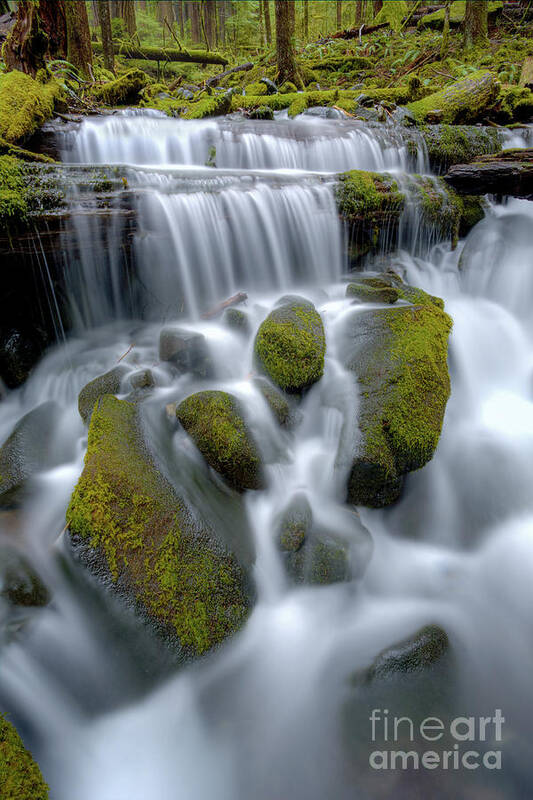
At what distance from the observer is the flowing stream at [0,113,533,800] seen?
2.12m

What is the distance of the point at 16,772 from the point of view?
5.27ft

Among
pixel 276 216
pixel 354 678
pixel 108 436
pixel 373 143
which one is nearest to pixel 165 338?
pixel 108 436

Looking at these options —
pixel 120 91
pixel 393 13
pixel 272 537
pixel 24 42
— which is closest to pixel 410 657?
pixel 272 537

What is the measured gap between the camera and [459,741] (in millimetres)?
2117

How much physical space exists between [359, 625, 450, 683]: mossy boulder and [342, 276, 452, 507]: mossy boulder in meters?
0.96

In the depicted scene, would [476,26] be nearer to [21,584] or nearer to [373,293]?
[373,293]

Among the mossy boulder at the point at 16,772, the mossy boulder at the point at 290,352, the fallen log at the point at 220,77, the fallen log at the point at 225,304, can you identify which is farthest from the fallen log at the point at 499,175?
the fallen log at the point at 220,77

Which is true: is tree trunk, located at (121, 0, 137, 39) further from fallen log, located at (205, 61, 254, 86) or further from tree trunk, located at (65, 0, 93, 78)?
tree trunk, located at (65, 0, 93, 78)

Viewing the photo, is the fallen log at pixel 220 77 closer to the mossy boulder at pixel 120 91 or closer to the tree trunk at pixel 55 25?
the mossy boulder at pixel 120 91

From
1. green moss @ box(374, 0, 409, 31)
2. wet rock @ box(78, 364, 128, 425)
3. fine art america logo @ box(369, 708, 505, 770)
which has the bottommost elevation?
fine art america logo @ box(369, 708, 505, 770)

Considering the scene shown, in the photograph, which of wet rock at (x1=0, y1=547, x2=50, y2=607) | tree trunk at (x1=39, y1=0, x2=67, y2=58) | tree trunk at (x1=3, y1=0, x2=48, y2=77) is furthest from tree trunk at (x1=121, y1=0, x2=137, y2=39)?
wet rock at (x1=0, y1=547, x2=50, y2=607)

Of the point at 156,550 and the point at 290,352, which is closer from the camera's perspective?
the point at 156,550

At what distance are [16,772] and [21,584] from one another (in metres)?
0.93

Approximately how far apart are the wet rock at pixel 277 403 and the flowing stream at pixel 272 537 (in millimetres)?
79
